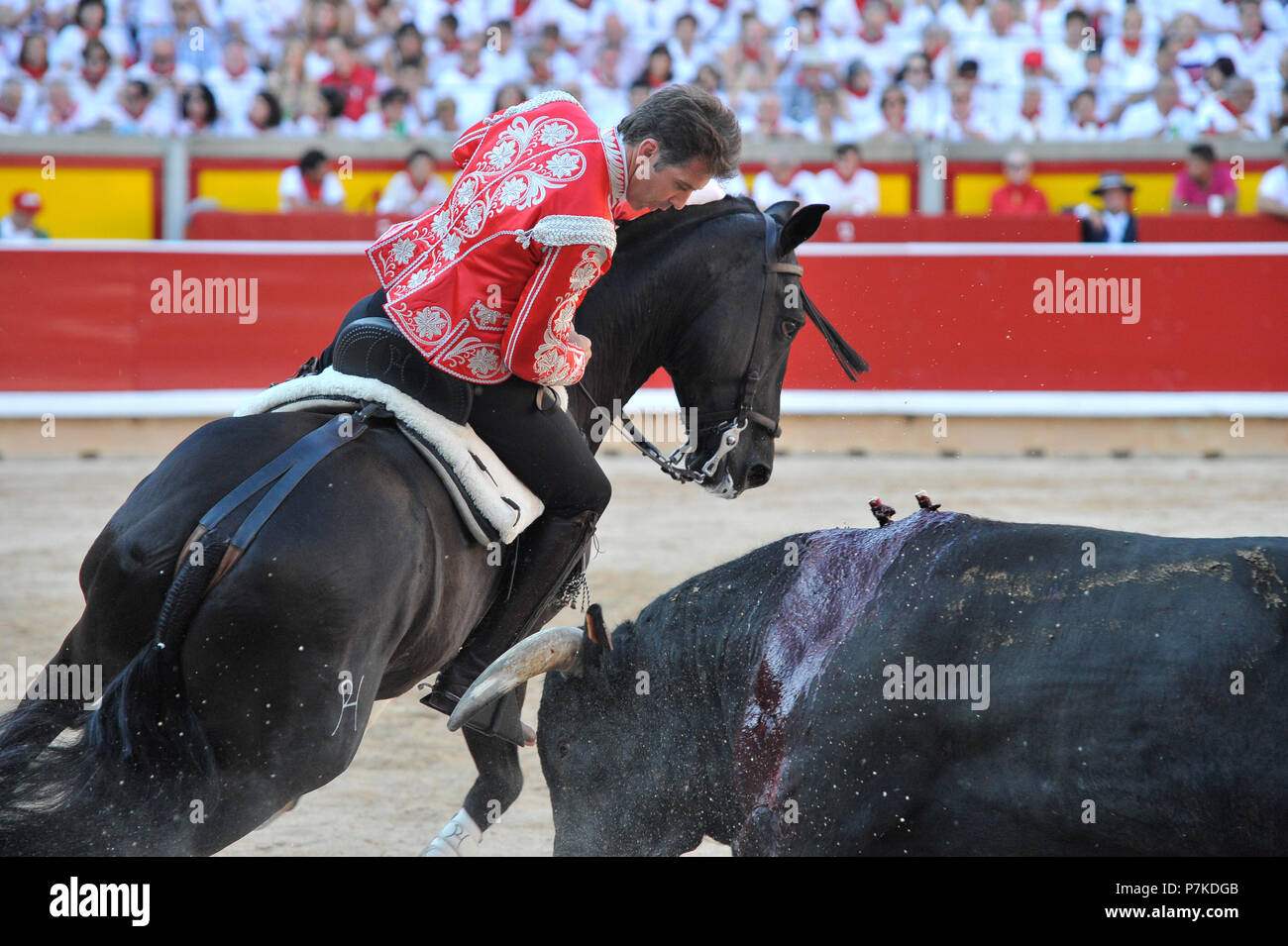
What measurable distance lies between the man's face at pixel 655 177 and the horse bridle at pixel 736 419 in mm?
468

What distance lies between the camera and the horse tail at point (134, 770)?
228 centimetres

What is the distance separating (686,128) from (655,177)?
0.11 m

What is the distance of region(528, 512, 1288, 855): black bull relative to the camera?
A: 7.07 ft

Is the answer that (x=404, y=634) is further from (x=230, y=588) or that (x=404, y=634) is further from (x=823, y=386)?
(x=823, y=386)

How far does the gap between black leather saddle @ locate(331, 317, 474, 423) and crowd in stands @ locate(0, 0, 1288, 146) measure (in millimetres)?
7907

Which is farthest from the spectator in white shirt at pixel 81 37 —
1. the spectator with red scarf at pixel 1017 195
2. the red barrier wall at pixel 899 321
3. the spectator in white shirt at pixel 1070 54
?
the spectator in white shirt at pixel 1070 54

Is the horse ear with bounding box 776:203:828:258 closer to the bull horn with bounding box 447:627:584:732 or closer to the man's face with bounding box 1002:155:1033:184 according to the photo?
the bull horn with bounding box 447:627:584:732

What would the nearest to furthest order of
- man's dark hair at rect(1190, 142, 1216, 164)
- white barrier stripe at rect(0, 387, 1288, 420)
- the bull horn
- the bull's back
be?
the bull's back, the bull horn, white barrier stripe at rect(0, 387, 1288, 420), man's dark hair at rect(1190, 142, 1216, 164)

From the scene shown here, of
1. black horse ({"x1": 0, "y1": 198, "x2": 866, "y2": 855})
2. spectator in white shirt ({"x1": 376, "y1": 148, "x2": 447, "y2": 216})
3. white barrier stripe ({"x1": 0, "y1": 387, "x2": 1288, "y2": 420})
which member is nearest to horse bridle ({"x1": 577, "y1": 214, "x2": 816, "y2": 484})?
black horse ({"x1": 0, "y1": 198, "x2": 866, "y2": 855})

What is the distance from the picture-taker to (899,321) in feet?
31.4

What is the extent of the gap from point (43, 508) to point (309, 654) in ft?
18.8

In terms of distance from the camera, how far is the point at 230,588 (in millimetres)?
2316

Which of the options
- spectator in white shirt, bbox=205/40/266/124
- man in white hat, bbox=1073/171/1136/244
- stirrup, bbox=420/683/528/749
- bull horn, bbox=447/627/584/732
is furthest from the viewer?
spectator in white shirt, bbox=205/40/266/124
